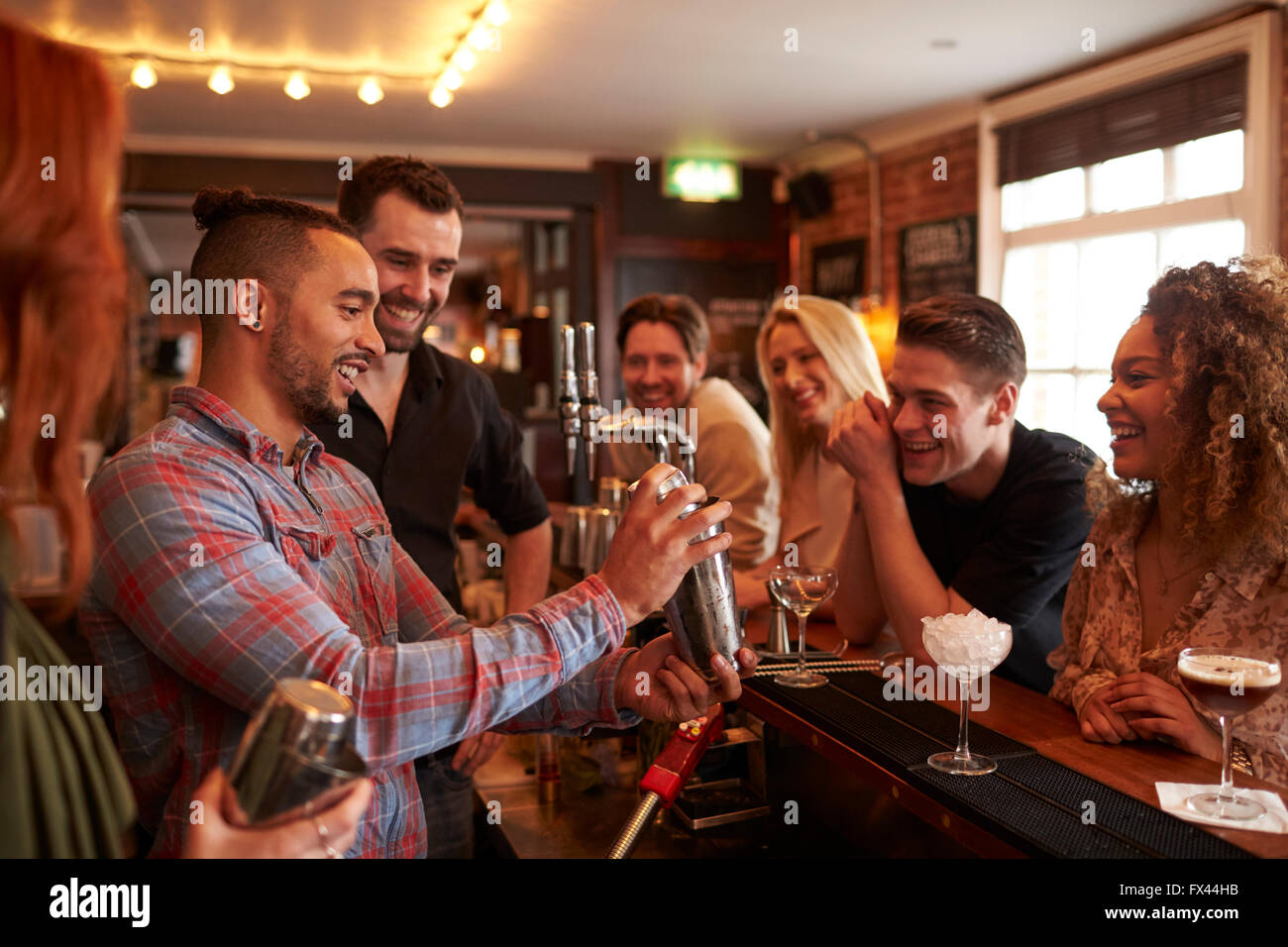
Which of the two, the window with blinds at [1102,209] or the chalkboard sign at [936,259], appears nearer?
the window with blinds at [1102,209]

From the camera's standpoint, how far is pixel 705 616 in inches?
53.9

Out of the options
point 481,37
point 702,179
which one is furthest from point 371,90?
point 702,179

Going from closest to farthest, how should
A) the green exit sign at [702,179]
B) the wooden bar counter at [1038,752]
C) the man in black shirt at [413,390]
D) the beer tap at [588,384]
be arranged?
the wooden bar counter at [1038,752]
the beer tap at [588,384]
the man in black shirt at [413,390]
the green exit sign at [702,179]

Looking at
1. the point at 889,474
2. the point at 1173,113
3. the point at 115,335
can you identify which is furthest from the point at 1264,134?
the point at 115,335

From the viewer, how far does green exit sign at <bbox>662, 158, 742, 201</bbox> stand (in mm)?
7977

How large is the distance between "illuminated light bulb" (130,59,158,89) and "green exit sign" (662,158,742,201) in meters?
3.75

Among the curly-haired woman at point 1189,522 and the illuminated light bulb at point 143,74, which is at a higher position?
the illuminated light bulb at point 143,74

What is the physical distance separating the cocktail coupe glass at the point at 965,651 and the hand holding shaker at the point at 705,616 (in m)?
0.28

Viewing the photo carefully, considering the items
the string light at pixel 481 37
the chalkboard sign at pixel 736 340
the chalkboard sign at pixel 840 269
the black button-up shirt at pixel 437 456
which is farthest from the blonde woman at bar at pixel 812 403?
the chalkboard sign at pixel 736 340

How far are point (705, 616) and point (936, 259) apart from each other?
5.78m

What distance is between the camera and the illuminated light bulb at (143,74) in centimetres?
519

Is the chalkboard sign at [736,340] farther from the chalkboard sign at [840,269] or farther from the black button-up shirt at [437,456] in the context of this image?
the black button-up shirt at [437,456]

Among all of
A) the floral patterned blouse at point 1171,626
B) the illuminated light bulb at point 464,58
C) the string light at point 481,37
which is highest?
the illuminated light bulb at point 464,58

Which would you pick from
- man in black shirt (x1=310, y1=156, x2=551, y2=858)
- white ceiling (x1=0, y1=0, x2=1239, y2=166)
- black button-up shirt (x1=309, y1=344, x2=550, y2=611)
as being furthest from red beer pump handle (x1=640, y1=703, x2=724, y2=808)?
white ceiling (x1=0, y1=0, x2=1239, y2=166)
